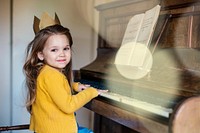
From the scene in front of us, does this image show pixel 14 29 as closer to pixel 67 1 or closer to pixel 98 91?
pixel 67 1

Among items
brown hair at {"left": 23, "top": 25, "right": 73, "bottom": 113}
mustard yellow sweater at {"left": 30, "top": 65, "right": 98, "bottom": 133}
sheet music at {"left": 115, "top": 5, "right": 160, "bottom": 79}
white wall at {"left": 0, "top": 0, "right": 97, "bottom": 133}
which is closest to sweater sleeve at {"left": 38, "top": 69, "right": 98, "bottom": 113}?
mustard yellow sweater at {"left": 30, "top": 65, "right": 98, "bottom": 133}

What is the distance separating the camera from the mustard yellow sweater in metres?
1.31

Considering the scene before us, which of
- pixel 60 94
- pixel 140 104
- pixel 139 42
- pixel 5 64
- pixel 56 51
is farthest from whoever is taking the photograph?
pixel 5 64

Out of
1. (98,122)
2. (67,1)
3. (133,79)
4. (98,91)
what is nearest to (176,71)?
(133,79)

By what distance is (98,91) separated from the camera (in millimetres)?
1443

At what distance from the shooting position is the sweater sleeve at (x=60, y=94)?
4.28 feet

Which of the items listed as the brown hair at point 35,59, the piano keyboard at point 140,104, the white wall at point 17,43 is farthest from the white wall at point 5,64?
the piano keyboard at point 140,104

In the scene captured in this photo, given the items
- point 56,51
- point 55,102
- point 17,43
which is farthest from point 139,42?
point 17,43

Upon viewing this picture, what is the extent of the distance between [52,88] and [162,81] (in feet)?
1.65

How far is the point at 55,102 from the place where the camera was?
1.33 metres

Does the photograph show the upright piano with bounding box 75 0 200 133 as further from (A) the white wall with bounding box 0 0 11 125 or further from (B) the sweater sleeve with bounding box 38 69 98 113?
(A) the white wall with bounding box 0 0 11 125

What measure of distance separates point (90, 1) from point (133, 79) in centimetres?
146

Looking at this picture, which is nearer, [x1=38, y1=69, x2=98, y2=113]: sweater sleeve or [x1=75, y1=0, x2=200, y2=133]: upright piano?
[x1=75, y1=0, x2=200, y2=133]: upright piano

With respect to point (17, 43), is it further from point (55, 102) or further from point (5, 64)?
point (55, 102)
